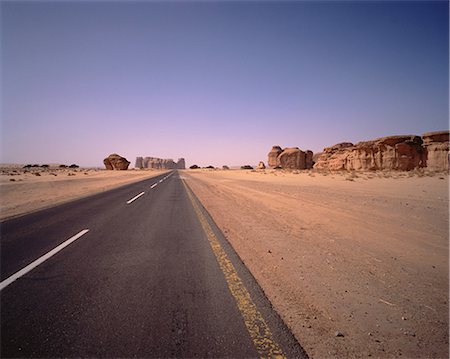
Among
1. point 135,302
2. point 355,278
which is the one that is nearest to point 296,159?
point 355,278

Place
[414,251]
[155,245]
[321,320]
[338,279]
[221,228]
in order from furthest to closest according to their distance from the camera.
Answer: [221,228] < [155,245] < [414,251] < [338,279] < [321,320]

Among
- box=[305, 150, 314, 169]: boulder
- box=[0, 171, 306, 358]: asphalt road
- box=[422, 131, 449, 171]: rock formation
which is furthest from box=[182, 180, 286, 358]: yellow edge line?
box=[305, 150, 314, 169]: boulder

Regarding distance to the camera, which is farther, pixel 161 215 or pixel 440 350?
pixel 161 215

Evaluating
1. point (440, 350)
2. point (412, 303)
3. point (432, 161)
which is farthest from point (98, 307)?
point (432, 161)

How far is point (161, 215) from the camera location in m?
9.27

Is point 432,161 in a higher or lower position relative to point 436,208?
higher

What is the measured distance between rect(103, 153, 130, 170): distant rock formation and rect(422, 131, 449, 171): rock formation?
9809 cm

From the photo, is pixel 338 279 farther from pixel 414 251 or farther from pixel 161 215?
pixel 161 215

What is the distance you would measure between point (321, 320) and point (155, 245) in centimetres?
394

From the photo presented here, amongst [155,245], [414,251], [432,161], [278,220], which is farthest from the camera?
[432,161]

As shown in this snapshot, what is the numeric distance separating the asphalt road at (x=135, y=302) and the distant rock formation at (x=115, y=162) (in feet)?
339

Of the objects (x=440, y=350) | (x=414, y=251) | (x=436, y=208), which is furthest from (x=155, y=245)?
(x=436, y=208)

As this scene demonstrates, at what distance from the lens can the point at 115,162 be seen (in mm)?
102000

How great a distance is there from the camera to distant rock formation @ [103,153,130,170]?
10200cm
